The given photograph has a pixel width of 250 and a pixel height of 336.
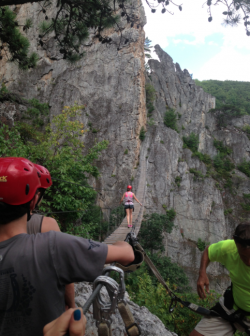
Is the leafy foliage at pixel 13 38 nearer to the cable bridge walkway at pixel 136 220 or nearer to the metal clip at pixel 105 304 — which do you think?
the metal clip at pixel 105 304

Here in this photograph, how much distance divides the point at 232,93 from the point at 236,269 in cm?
4248

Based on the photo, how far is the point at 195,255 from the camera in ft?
49.5

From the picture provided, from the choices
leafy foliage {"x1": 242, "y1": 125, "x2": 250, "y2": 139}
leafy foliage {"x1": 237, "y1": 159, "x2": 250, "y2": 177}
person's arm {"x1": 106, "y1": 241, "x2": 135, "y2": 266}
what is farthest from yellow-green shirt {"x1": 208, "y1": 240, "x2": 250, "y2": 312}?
leafy foliage {"x1": 242, "y1": 125, "x2": 250, "y2": 139}

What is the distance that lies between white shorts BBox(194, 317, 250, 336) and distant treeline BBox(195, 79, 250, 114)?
33352mm

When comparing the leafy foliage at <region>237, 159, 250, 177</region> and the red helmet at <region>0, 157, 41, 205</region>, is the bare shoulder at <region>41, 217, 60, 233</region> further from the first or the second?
the leafy foliage at <region>237, 159, 250, 177</region>

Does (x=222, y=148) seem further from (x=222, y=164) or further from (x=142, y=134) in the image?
(x=142, y=134)

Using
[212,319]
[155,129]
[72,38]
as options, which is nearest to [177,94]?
[155,129]

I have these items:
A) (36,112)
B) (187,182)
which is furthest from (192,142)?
(36,112)

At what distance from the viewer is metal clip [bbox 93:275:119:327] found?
0.68 metres

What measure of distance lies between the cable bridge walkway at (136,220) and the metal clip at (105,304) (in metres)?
4.21

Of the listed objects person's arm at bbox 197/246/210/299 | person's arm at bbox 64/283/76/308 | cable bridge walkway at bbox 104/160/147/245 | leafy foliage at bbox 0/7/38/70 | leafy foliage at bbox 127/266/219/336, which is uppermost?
leafy foliage at bbox 0/7/38/70

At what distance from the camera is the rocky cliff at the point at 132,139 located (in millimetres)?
14977

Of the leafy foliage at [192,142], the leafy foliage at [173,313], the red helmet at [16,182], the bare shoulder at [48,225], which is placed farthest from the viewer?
the leafy foliage at [192,142]

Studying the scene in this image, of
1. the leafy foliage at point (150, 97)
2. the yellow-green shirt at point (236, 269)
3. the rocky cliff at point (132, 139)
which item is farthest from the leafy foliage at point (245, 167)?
the yellow-green shirt at point (236, 269)
